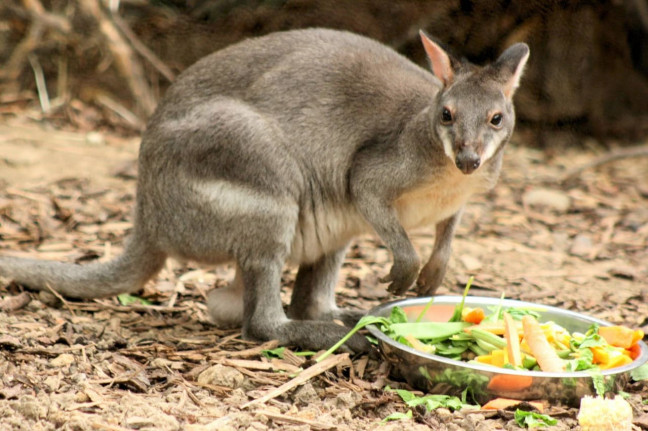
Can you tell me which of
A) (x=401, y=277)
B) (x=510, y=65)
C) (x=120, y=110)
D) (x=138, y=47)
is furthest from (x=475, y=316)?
(x=120, y=110)

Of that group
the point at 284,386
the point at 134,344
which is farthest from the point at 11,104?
the point at 284,386

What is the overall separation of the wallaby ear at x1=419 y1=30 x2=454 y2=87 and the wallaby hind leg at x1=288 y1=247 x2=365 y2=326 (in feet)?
4.05

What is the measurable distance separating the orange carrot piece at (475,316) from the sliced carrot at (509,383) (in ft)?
1.89

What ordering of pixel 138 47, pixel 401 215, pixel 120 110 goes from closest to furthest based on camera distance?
pixel 401 215, pixel 138 47, pixel 120 110

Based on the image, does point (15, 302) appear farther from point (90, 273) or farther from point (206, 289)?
point (206, 289)

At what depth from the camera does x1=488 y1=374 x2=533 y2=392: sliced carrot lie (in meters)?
3.74

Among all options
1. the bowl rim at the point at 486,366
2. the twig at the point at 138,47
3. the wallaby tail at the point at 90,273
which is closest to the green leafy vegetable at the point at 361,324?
the bowl rim at the point at 486,366

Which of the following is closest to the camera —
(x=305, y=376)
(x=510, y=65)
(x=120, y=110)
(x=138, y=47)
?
(x=305, y=376)

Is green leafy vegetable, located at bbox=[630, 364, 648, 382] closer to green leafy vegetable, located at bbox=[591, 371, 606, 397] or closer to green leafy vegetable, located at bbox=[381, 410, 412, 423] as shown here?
green leafy vegetable, located at bbox=[591, 371, 606, 397]

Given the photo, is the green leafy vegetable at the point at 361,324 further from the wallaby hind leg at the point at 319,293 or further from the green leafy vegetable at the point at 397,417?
the wallaby hind leg at the point at 319,293

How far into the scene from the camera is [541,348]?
3949 millimetres

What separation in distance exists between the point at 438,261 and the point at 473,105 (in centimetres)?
108

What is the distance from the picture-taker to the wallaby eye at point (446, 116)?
434 cm

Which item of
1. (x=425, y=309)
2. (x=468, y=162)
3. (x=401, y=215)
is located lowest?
(x=425, y=309)
